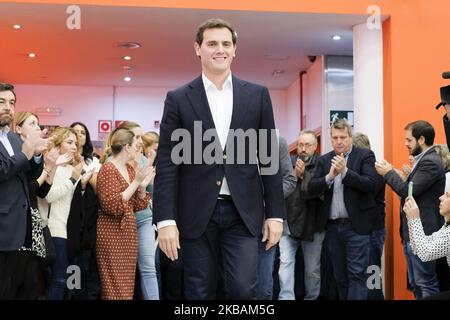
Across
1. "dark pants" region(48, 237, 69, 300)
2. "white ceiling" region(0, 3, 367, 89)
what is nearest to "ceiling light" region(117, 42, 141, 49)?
"white ceiling" region(0, 3, 367, 89)

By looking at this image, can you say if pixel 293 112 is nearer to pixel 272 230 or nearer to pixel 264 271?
pixel 264 271

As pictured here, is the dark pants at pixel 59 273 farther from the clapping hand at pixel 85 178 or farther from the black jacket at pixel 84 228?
the clapping hand at pixel 85 178

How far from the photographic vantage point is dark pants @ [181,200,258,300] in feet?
10.3

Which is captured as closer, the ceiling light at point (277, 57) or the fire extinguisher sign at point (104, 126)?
the ceiling light at point (277, 57)

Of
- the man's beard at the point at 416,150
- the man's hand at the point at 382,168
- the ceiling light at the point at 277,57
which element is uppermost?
the ceiling light at the point at 277,57

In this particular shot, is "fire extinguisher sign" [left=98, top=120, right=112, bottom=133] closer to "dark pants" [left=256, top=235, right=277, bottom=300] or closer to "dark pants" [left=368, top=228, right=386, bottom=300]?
"dark pants" [left=368, top=228, right=386, bottom=300]

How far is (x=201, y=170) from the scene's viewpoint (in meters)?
3.20

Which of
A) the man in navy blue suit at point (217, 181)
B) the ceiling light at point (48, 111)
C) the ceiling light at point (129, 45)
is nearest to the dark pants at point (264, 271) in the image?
the man in navy blue suit at point (217, 181)

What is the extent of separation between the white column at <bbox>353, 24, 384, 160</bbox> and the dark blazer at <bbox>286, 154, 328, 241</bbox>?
78.5 inches

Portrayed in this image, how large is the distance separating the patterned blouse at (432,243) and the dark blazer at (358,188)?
1.74 meters

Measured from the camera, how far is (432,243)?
412 cm

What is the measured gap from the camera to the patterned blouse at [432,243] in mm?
4070

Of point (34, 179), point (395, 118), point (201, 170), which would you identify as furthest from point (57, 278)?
point (395, 118)


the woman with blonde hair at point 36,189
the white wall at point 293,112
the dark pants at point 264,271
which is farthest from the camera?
the white wall at point 293,112
